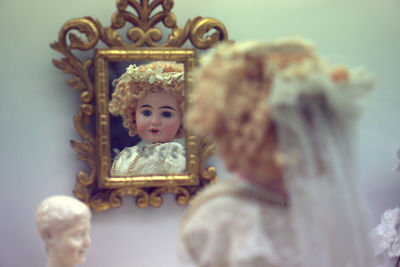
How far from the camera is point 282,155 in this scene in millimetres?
1294

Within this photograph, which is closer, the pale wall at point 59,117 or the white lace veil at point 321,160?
the white lace veil at point 321,160

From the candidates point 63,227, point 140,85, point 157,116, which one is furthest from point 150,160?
point 63,227

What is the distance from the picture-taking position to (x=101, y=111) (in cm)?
244

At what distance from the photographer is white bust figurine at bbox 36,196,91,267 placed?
6.47 ft

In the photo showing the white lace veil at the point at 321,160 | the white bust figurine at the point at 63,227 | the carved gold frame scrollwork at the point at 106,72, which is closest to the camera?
the white lace veil at the point at 321,160

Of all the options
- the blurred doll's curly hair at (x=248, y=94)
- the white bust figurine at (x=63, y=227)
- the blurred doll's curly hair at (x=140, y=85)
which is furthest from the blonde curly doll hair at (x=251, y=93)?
the blurred doll's curly hair at (x=140, y=85)

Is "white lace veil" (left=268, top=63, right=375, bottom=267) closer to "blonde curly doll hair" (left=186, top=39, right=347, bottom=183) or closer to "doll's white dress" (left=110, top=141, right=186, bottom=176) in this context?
"blonde curly doll hair" (left=186, top=39, right=347, bottom=183)

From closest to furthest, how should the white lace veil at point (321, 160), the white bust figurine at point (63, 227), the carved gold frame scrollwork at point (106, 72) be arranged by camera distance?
1. the white lace veil at point (321, 160)
2. the white bust figurine at point (63, 227)
3. the carved gold frame scrollwork at point (106, 72)

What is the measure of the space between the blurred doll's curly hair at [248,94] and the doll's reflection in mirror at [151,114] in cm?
111

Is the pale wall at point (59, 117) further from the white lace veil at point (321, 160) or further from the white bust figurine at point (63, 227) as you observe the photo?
the white lace veil at point (321, 160)

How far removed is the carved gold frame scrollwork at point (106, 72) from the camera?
2.44 m

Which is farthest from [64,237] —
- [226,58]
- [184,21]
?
[184,21]

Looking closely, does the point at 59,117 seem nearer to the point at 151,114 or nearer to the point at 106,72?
the point at 106,72

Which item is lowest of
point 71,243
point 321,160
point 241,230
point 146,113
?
point 71,243
